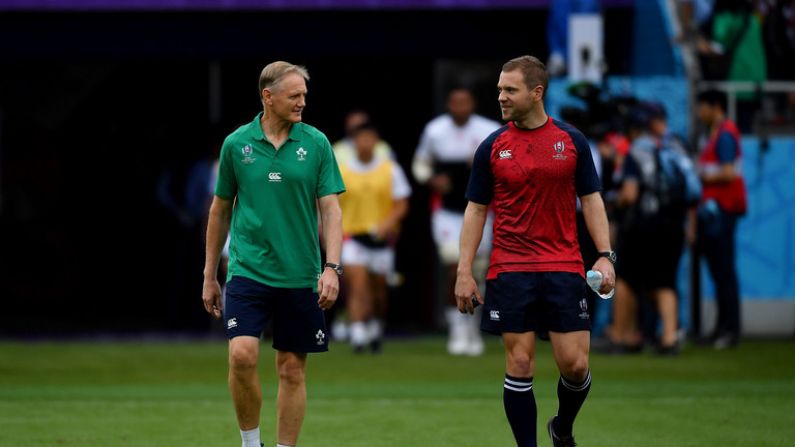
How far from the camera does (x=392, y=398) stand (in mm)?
12258

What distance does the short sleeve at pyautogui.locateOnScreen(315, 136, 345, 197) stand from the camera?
8.40 m

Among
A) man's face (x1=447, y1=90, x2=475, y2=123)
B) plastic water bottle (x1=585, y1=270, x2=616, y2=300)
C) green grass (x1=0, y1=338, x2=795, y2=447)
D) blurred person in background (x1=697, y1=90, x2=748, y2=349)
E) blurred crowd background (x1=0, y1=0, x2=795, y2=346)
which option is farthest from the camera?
blurred crowd background (x1=0, y1=0, x2=795, y2=346)

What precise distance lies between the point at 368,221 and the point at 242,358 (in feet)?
27.3

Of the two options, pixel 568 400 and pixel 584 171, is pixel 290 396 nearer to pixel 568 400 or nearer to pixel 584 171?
pixel 568 400

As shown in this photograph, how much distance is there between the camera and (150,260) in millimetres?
20969

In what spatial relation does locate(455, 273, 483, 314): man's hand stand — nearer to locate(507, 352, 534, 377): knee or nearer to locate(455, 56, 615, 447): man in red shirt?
locate(455, 56, 615, 447): man in red shirt

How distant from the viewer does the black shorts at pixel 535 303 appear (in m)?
8.44

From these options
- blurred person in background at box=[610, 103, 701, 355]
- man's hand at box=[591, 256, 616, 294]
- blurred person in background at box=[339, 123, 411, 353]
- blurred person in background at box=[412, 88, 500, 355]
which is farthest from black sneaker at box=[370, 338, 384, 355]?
man's hand at box=[591, 256, 616, 294]

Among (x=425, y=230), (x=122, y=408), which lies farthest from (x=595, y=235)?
(x=425, y=230)

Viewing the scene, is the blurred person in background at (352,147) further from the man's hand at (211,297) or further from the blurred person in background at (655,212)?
the man's hand at (211,297)

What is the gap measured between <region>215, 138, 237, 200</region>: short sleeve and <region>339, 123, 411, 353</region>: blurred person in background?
7.81m

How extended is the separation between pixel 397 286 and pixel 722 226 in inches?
196

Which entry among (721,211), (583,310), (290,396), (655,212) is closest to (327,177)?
(290,396)

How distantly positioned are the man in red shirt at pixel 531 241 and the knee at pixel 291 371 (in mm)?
885
